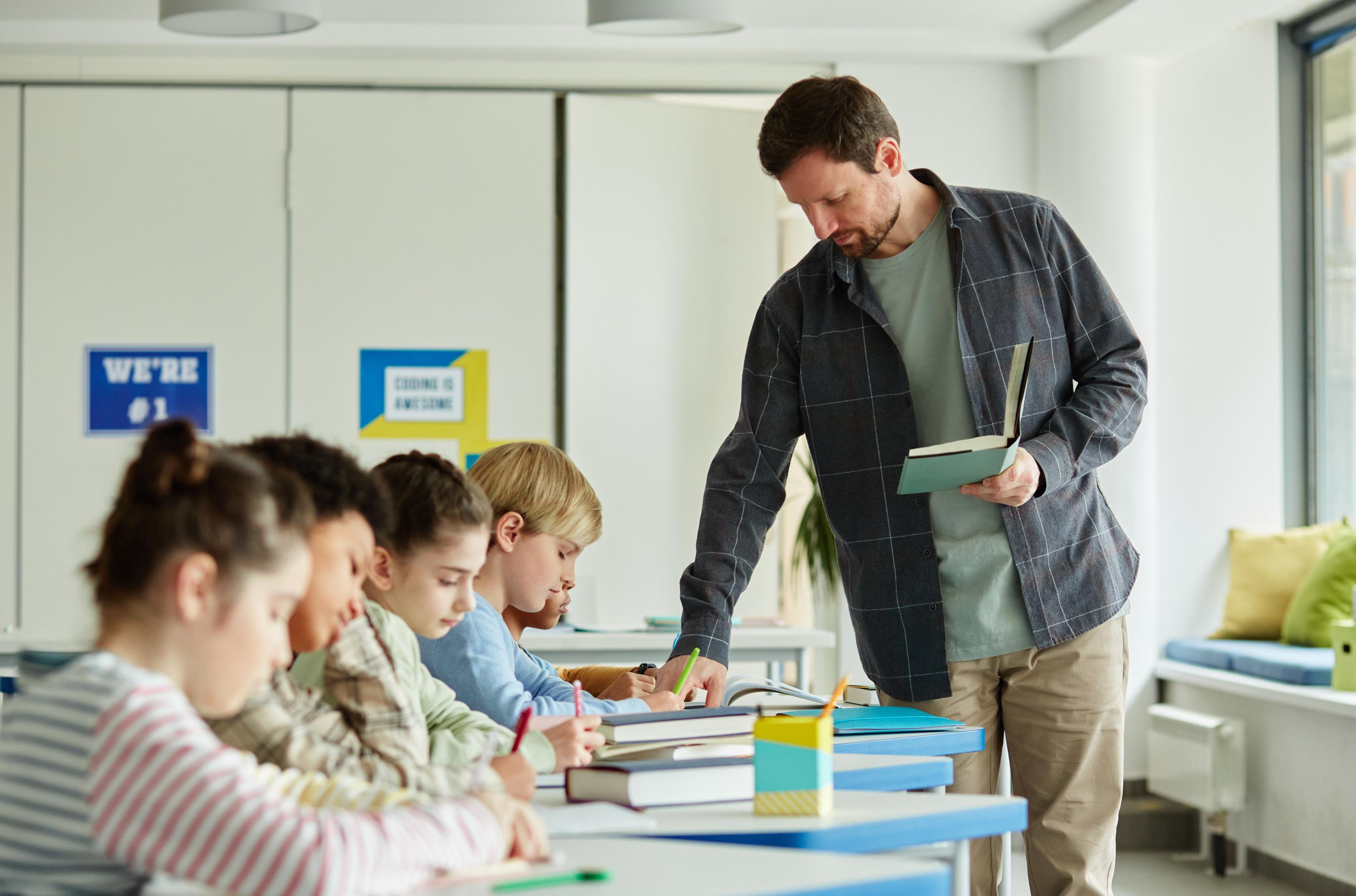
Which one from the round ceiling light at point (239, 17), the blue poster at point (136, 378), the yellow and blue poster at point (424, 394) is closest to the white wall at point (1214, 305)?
the yellow and blue poster at point (424, 394)

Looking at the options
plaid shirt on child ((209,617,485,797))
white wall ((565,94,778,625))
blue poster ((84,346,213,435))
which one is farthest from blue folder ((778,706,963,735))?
blue poster ((84,346,213,435))

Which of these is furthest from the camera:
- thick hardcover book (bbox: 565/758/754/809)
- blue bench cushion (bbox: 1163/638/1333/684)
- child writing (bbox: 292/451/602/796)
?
blue bench cushion (bbox: 1163/638/1333/684)

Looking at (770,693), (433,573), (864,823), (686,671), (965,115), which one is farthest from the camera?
(965,115)

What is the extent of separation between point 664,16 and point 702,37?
0.74m

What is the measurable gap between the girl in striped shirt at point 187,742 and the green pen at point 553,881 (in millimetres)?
53

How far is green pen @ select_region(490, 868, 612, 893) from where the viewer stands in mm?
1014

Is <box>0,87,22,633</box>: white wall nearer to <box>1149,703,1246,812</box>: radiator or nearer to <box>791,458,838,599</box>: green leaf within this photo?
<box>791,458,838,599</box>: green leaf

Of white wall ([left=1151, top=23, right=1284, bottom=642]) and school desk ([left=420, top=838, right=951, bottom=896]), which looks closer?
school desk ([left=420, top=838, right=951, bottom=896])

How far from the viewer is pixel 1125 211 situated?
4387 mm

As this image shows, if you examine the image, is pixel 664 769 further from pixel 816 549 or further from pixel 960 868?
pixel 816 549

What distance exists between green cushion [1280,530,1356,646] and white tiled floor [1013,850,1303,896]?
0.75 m

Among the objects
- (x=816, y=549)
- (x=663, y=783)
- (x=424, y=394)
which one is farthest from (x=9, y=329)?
(x=663, y=783)

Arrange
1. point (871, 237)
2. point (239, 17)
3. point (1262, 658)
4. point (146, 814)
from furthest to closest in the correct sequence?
point (1262, 658)
point (239, 17)
point (871, 237)
point (146, 814)

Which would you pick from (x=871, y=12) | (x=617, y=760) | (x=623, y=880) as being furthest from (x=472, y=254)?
(x=623, y=880)
